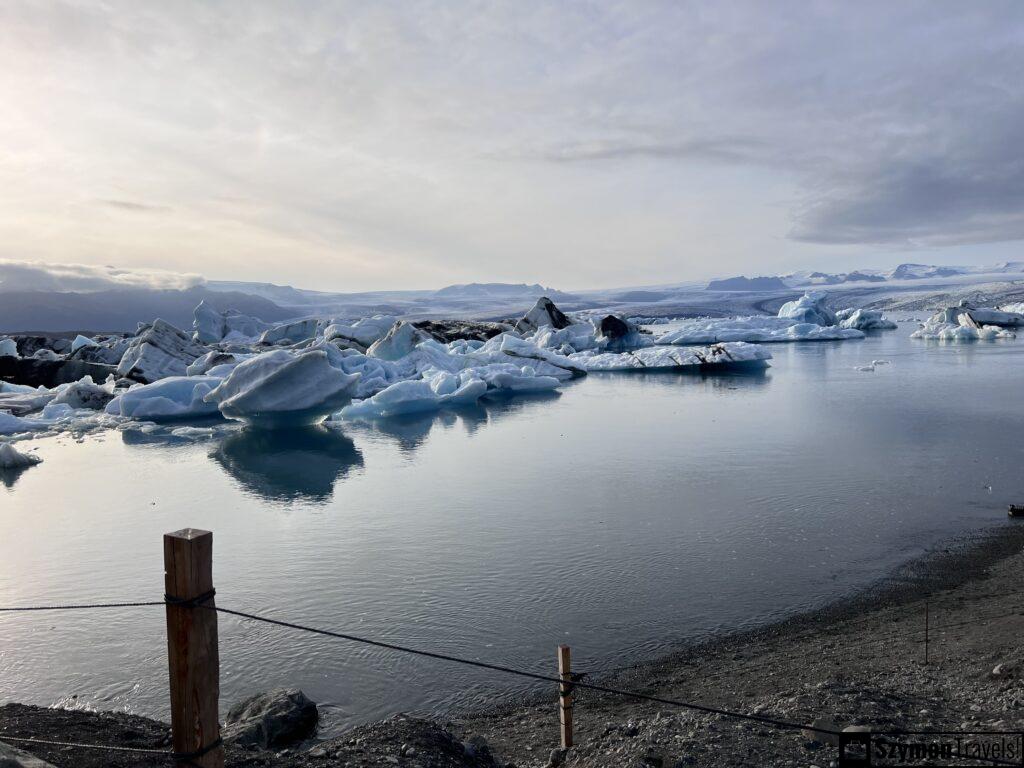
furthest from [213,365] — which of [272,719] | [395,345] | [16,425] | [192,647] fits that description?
[192,647]

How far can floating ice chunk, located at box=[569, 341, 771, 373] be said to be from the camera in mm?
23719

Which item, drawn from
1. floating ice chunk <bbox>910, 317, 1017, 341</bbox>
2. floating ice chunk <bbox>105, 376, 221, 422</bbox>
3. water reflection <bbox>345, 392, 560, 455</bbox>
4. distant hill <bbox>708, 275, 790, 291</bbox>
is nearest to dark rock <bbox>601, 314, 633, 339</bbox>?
water reflection <bbox>345, 392, 560, 455</bbox>

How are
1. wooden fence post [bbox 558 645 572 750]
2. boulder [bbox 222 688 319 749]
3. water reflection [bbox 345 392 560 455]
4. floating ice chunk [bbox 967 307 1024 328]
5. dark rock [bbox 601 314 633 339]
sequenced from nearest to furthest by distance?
1. wooden fence post [bbox 558 645 572 750]
2. boulder [bbox 222 688 319 749]
3. water reflection [bbox 345 392 560 455]
4. dark rock [bbox 601 314 633 339]
5. floating ice chunk [bbox 967 307 1024 328]

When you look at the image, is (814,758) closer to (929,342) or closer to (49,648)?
(49,648)

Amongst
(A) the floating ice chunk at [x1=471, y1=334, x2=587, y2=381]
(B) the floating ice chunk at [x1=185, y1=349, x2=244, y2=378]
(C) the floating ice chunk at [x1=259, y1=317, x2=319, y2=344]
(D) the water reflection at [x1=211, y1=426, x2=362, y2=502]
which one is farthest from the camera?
(C) the floating ice chunk at [x1=259, y1=317, x2=319, y2=344]

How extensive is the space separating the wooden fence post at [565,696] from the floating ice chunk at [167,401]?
15.0 m

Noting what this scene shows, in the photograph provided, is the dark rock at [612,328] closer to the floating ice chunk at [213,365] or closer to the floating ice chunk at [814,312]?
the floating ice chunk at [814,312]

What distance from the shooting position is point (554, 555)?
6699 mm

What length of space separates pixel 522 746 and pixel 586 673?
1051mm

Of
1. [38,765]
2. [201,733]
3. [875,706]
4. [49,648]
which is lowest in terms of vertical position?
[49,648]

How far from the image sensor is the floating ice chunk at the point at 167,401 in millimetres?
16797

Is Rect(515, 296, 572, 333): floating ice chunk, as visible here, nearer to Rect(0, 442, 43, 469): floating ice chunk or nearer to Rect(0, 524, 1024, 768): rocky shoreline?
Rect(0, 442, 43, 469): floating ice chunk

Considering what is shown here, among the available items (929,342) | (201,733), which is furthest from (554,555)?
(929,342)

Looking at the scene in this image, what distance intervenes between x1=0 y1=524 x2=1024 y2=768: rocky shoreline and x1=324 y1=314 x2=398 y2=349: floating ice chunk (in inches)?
900
